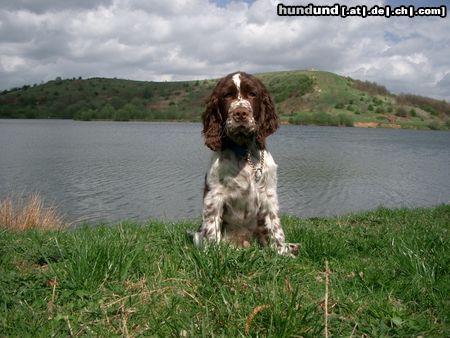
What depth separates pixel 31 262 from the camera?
490 centimetres

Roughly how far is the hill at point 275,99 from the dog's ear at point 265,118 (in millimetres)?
97491

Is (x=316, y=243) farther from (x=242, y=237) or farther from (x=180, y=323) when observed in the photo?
(x=180, y=323)

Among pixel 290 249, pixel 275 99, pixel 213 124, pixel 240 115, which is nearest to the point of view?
pixel 240 115

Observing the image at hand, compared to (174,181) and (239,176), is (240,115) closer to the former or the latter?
(239,176)

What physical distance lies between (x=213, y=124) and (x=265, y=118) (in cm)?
70

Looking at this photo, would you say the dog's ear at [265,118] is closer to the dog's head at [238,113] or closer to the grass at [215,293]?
the dog's head at [238,113]

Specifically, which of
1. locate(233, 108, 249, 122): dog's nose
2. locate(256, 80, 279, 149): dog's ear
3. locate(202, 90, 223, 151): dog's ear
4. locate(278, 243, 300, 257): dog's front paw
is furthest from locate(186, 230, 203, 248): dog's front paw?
locate(233, 108, 249, 122): dog's nose

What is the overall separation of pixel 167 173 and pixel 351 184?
1123 centimetres

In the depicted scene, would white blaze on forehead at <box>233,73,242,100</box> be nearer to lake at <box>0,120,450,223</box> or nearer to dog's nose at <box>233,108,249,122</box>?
dog's nose at <box>233,108,249,122</box>

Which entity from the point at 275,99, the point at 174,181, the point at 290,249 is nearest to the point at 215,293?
the point at 290,249

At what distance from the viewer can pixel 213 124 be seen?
5.83 meters

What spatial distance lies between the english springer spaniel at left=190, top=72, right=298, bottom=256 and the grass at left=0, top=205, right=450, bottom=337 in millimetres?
739

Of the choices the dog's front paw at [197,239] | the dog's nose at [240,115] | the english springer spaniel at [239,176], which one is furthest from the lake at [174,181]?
the dog's nose at [240,115]

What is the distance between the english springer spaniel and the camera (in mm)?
5551
